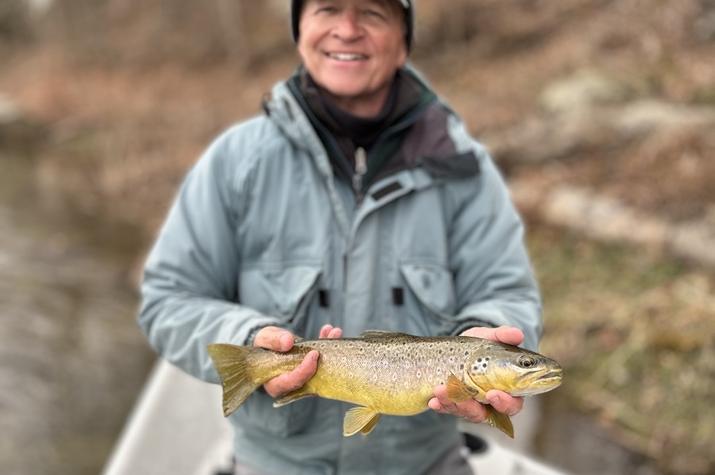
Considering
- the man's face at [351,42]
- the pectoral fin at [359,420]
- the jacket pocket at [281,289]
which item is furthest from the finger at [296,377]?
the man's face at [351,42]

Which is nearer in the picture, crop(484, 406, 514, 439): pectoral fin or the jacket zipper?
crop(484, 406, 514, 439): pectoral fin

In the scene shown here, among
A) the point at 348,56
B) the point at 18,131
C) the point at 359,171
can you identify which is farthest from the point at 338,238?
the point at 18,131

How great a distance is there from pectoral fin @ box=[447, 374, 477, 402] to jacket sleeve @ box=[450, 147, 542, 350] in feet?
1.68

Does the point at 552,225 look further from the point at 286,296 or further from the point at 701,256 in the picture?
the point at 286,296

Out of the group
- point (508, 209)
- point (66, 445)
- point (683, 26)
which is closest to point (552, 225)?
point (683, 26)

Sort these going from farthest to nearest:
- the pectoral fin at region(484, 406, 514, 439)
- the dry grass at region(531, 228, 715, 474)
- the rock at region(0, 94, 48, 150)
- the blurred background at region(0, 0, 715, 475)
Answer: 1. the rock at region(0, 94, 48, 150)
2. the blurred background at region(0, 0, 715, 475)
3. the dry grass at region(531, 228, 715, 474)
4. the pectoral fin at region(484, 406, 514, 439)

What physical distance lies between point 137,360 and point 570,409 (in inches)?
170

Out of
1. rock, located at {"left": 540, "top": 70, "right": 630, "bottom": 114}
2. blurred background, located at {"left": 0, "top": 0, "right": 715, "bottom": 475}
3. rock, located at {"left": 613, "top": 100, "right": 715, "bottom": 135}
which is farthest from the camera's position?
rock, located at {"left": 540, "top": 70, "right": 630, "bottom": 114}

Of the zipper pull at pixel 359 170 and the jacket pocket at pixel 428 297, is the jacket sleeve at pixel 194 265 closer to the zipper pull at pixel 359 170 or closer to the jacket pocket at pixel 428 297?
the zipper pull at pixel 359 170

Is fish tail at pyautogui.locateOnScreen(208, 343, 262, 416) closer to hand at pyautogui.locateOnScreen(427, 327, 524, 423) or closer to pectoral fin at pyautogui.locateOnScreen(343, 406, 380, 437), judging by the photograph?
pectoral fin at pyautogui.locateOnScreen(343, 406, 380, 437)

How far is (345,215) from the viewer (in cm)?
262

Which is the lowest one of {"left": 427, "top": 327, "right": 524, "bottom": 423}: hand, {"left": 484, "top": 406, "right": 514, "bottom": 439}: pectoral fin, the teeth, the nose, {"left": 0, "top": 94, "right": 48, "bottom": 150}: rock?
{"left": 0, "top": 94, "right": 48, "bottom": 150}: rock

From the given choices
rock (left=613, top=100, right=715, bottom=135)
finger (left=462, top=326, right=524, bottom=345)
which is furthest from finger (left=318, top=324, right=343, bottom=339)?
rock (left=613, top=100, right=715, bottom=135)

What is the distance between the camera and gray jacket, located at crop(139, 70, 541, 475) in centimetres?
259
